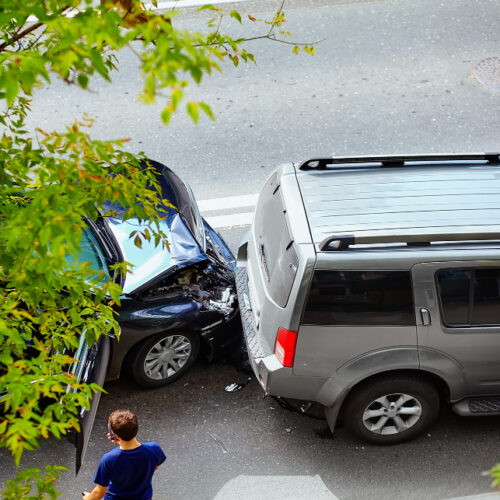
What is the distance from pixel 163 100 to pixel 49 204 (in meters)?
7.45

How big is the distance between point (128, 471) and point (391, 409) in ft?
7.37

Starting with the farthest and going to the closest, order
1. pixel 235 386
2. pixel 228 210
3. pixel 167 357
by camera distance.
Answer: pixel 228 210, pixel 235 386, pixel 167 357

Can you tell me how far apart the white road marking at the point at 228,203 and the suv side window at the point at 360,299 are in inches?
141

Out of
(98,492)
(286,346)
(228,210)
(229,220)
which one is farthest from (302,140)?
(98,492)

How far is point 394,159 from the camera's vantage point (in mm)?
6188

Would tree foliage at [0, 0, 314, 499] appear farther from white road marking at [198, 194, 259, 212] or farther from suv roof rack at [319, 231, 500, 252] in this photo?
white road marking at [198, 194, 259, 212]

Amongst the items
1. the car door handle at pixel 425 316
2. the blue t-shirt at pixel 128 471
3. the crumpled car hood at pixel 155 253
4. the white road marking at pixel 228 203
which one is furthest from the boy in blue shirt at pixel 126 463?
the white road marking at pixel 228 203

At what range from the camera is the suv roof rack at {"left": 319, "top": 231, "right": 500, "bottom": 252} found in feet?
16.9

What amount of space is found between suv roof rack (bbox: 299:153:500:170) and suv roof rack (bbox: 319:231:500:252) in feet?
3.40

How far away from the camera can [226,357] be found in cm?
697

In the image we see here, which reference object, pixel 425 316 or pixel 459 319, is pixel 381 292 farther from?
pixel 459 319

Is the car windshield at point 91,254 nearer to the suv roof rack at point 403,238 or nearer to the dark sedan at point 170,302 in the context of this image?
the dark sedan at point 170,302

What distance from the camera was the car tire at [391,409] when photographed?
19.0 ft

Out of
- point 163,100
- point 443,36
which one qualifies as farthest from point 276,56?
point 443,36
